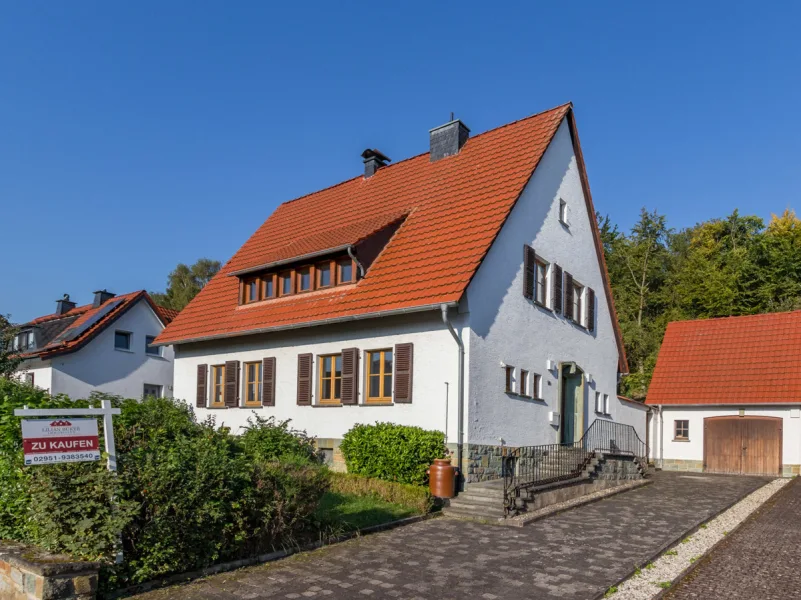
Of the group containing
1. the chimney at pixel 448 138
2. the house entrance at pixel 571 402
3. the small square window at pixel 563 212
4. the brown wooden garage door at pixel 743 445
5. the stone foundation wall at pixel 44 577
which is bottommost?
the brown wooden garage door at pixel 743 445

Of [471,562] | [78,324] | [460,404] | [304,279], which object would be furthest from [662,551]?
[78,324]

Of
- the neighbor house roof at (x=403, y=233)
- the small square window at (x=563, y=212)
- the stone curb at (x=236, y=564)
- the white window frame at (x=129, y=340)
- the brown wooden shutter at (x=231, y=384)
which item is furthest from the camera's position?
the white window frame at (x=129, y=340)

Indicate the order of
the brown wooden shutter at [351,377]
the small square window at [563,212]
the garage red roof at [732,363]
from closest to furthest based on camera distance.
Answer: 1. the brown wooden shutter at [351,377]
2. the small square window at [563,212]
3. the garage red roof at [732,363]

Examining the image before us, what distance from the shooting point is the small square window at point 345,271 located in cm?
1775

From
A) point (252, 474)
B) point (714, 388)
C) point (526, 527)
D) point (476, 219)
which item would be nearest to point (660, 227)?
point (714, 388)

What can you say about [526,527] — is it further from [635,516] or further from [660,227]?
[660,227]

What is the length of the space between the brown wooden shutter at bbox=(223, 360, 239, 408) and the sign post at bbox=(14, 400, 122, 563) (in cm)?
1191

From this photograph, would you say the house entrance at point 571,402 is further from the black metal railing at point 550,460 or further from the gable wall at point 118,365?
the gable wall at point 118,365

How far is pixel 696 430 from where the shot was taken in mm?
26750

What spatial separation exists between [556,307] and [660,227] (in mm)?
35063

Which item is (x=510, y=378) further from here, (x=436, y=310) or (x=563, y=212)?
(x=563, y=212)

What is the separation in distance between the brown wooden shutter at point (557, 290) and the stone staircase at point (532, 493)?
159 inches

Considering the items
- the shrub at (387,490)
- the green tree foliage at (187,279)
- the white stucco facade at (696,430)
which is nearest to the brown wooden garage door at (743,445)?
the white stucco facade at (696,430)

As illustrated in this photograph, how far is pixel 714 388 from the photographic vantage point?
26.3m
